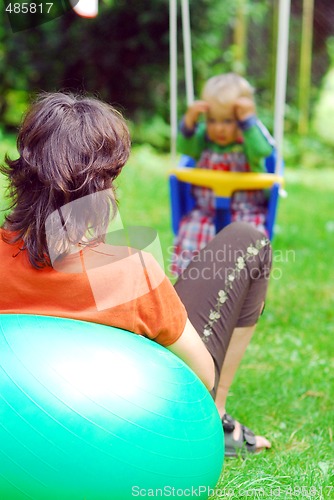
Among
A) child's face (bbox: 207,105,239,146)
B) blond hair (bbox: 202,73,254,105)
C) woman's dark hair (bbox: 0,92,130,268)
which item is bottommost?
child's face (bbox: 207,105,239,146)

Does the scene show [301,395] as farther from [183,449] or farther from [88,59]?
[88,59]

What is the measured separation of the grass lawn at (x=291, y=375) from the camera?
2.11 meters

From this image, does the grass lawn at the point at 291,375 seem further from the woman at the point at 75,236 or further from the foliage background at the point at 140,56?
the foliage background at the point at 140,56

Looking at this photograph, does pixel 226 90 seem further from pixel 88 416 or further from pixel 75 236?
pixel 88 416

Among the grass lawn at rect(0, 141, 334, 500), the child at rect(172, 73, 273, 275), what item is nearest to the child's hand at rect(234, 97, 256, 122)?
the child at rect(172, 73, 273, 275)

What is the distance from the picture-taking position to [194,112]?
405 centimetres

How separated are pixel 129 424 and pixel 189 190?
2789mm

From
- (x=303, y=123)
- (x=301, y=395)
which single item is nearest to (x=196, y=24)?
(x=303, y=123)

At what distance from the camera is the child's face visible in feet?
13.1

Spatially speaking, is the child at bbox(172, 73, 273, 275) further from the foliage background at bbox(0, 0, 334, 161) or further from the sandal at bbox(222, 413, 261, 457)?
the foliage background at bbox(0, 0, 334, 161)

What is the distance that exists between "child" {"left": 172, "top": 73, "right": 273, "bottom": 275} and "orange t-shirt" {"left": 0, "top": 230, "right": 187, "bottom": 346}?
2368 millimetres

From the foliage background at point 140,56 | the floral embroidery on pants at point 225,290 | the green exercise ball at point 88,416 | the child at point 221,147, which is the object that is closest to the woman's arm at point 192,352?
the green exercise ball at point 88,416

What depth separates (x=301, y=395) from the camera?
113 inches

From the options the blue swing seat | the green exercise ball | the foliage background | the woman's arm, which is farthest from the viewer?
the foliage background
